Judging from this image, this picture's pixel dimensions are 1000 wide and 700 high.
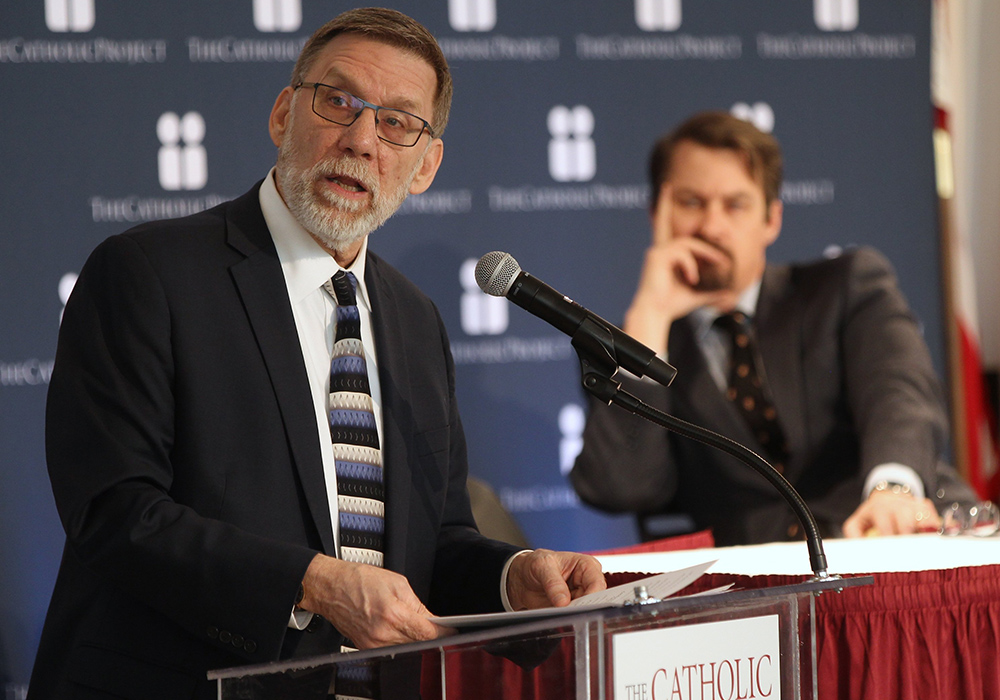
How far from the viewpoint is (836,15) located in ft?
12.5

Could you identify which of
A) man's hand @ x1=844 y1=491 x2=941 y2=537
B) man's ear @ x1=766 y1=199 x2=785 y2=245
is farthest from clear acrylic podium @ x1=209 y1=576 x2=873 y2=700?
man's ear @ x1=766 y1=199 x2=785 y2=245

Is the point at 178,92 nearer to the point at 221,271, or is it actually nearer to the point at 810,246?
the point at 221,271

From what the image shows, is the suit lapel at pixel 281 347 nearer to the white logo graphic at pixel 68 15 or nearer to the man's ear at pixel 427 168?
the man's ear at pixel 427 168

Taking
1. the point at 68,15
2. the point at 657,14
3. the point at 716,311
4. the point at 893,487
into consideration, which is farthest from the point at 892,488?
the point at 68,15

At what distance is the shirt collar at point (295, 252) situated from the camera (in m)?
1.76

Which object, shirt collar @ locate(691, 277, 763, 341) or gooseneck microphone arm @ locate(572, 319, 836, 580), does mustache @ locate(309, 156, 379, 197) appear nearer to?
gooseneck microphone arm @ locate(572, 319, 836, 580)

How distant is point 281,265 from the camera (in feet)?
5.76

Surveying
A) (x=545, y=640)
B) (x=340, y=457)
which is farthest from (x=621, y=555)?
(x=545, y=640)

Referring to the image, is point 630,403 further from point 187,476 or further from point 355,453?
point 187,476

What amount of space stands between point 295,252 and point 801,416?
2.36m

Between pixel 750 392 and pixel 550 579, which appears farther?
pixel 750 392

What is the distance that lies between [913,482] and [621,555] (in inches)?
67.9

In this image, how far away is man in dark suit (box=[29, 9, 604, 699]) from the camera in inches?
55.6

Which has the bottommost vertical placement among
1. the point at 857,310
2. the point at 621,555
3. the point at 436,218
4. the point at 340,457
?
the point at 621,555
